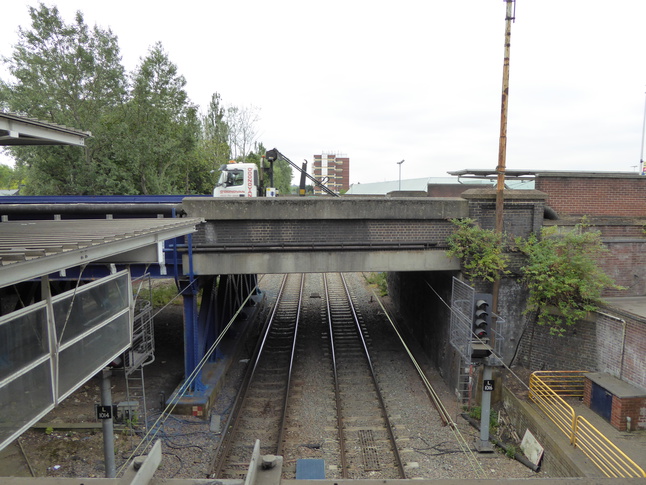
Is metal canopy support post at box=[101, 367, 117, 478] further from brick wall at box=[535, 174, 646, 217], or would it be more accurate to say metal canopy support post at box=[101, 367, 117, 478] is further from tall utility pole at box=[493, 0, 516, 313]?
brick wall at box=[535, 174, 646, 217]

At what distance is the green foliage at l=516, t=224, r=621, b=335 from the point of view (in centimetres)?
1005

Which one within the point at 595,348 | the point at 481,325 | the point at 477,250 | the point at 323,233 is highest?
the point at 323,233

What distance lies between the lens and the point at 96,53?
25.4 m

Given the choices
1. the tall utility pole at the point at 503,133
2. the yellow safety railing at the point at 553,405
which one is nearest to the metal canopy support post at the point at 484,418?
the yellow safety railing at the point at 553,405

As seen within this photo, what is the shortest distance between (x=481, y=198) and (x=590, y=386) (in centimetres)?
524

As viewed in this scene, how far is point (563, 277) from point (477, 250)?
2140mm

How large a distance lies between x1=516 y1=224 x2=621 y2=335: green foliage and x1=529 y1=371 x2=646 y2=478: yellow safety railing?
1.23 metres

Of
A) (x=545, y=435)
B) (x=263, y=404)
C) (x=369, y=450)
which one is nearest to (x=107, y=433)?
(x=263, y=404)

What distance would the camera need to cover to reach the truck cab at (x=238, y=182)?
64.7ft

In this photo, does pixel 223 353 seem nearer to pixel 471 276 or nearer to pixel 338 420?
pixel 338 420

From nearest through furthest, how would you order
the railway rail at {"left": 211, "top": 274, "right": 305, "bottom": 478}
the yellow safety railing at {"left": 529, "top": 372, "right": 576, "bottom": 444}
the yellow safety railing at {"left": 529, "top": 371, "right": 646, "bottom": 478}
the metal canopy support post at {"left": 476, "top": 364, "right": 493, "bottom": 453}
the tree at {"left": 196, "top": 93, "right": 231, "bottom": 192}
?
the yellow safety railing at {"left": 529, "top": 371, "right": 646, "bottom": 478}, the yellow safety railing at {"left": 529, "top": 372, "right": 576, "bottom": 444}, the railway rail at {"left": 211, "top": 274, "right": 305, "bottom": 478}, the metal canopy support post at {"left": 476, "top": 364, "right": 493, "bottom": 453}, the tree at {"left": 196, "top": 93, "right": 231, "bottom": 192}

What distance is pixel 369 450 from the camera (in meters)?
8.80

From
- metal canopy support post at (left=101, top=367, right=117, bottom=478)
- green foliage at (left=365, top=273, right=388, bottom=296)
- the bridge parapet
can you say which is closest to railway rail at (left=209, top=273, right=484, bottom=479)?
metal canopy support post at (left=101, top=367, right=117, bottom=478)

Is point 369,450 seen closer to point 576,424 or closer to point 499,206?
point 576,424
